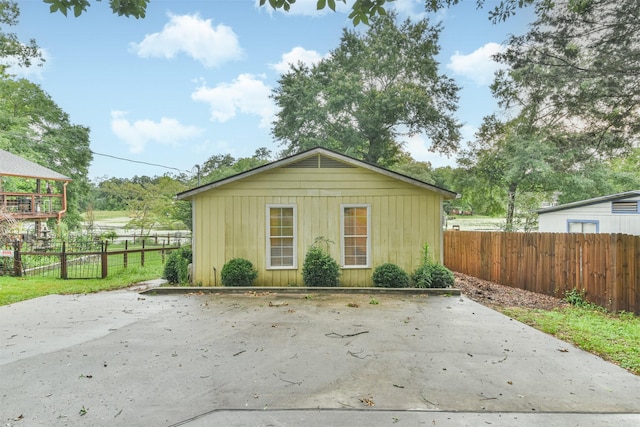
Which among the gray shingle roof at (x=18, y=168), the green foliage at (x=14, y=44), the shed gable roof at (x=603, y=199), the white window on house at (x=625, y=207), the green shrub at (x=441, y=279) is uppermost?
the green foliage at (x=14, y=44)

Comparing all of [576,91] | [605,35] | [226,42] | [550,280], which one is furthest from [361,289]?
[226,42]

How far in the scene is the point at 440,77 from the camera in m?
26.0

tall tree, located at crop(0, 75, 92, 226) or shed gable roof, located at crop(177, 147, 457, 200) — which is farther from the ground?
tall tree, located at crop(0, 75, 92, 226)

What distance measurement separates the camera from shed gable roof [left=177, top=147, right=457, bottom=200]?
9.02 m

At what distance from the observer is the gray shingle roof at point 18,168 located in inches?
727

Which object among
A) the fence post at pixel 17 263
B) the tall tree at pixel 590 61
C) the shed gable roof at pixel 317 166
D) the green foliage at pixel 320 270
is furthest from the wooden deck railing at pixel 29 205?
the tall tree at pixel 590 61

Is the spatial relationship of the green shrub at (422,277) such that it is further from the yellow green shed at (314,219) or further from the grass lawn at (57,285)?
the grass lawn at (57,285)

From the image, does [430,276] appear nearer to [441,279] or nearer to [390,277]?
[441,279]

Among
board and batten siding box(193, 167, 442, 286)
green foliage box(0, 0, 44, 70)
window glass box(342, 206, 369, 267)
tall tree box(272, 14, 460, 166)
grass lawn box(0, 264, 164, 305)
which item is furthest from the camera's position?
tall tree box(272, 14, 460, 166)

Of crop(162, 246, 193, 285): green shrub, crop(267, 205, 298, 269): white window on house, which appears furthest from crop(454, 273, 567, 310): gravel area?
crop(162, 246, 193, 285): green shrub

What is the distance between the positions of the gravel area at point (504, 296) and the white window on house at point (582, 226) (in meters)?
5.12

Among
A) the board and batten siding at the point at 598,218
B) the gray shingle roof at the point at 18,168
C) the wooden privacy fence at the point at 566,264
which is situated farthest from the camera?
the gray shingle roof at the point at 18,168

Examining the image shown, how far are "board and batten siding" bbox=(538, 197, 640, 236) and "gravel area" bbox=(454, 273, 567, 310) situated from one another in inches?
202

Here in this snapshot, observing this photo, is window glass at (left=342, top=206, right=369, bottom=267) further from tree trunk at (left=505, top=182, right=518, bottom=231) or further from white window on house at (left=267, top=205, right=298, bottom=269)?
tree trunk at (left=505, top=182, right=518, bottom=231)
